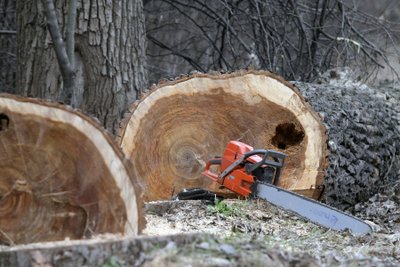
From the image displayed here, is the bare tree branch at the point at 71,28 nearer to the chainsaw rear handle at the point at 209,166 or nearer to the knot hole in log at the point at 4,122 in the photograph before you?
the chainsaw rear handle at the point at 209,166

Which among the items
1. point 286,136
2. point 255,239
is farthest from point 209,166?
point 255,239

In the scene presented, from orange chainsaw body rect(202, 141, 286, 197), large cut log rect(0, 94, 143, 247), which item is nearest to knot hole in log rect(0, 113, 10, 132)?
large cut log rect(0, 94, 143, 247)

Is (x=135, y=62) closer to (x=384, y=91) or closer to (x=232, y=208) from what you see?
(x=232, y=208)

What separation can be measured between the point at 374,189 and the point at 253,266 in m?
3.53

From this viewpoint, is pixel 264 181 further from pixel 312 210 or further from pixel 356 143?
pixel 356 143

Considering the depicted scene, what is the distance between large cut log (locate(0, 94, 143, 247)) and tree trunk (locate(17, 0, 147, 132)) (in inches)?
95.3

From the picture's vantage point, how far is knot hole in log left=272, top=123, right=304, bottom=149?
5395mm

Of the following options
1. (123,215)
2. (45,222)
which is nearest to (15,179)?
(45,222)

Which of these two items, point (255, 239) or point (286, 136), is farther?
point (286, 136)

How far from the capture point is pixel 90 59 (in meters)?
5.76

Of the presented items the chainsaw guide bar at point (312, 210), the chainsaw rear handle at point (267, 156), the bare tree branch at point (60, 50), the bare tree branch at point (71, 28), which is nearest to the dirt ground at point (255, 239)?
the chainsaw guide bar at point (312, 210)

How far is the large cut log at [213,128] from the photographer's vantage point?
5.20m

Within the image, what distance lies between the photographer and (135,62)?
235 inches

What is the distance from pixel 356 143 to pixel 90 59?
6.78ft
